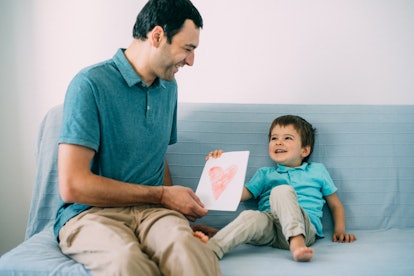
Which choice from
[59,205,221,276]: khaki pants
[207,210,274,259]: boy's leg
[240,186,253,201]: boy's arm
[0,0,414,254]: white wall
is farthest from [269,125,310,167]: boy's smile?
[59,205,221,276]: khaki pants

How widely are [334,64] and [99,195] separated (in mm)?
1407

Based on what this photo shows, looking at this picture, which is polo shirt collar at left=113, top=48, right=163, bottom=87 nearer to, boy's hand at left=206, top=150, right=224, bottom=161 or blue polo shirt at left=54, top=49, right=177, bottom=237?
blue polo shirt at left=54, top=49, right=177, bottom=237

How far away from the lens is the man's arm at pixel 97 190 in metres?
1.27

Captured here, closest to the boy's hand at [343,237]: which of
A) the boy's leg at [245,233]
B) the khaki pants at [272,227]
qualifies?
the khaki pants at [272,227]

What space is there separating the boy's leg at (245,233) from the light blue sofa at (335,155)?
2.4 inches

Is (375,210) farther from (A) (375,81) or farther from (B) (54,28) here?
(B) (54,28)

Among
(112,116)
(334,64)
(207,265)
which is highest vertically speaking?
(334,64)

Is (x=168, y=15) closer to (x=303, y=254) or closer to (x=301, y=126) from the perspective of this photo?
(x=301, y=126)

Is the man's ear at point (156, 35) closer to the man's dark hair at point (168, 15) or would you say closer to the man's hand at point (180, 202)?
the man's dark hair at point (168, 15)

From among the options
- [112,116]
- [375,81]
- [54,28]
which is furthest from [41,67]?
[375,81]

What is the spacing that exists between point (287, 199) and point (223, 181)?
236 millimetres

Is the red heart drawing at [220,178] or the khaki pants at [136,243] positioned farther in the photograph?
the red heart drawing at [220,178]

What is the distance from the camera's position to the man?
1.16 metres

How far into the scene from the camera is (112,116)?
1.38 metres
